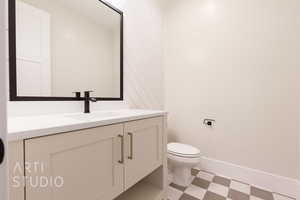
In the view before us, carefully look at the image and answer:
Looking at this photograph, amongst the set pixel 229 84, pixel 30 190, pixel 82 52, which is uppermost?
pixel 82 52

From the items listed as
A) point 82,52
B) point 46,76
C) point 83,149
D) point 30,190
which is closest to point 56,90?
point 46,76

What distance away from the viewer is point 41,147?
0.59 metres

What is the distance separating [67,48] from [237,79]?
5.65 feet

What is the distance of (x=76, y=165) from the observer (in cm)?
70

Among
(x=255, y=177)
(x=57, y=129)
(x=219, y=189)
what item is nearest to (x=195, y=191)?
(x=219, y=189)

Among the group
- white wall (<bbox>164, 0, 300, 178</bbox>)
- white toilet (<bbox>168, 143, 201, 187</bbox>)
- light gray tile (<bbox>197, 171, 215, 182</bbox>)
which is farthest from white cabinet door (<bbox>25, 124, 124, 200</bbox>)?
Result: white wall (<bbox>164, 0, 300, 178</bbox>)

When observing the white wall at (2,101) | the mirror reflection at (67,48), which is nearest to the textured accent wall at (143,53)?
the mirror reflection at (67,48)

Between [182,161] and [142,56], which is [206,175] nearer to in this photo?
[182,161]

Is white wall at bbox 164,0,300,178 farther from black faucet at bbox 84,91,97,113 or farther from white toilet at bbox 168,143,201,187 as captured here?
black faucet at bbox 84,91,97,113

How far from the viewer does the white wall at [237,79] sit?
1.49 meters

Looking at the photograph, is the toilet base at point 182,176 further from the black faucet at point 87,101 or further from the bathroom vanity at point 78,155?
the black faucet at point 87,101

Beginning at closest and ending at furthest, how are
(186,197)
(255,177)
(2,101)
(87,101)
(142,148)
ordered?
1. (2,101)
2. (142,148)
3. (87,101)
4. (186,197)
5. (255,177)

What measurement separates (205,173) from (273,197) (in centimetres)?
65

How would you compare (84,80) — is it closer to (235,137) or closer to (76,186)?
(76,186)
